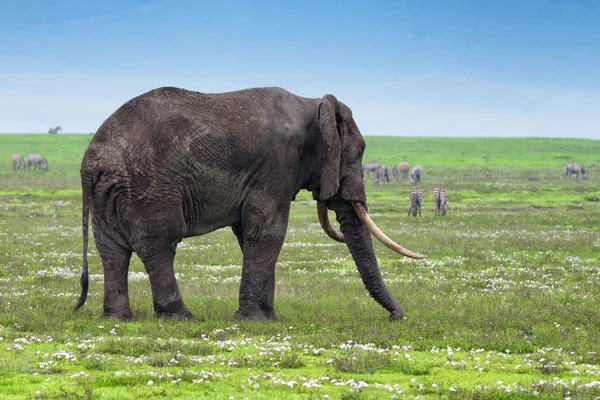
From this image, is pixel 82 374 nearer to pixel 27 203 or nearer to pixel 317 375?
pixel 317 375

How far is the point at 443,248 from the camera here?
94.4 feet

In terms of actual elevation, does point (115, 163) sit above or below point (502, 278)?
above

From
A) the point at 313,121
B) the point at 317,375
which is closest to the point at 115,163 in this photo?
the point at 313,121

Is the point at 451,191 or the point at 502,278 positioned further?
the point at 451,191

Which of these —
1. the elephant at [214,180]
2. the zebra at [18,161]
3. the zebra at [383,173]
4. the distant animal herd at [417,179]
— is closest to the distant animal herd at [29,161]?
the zebra at [18,161]

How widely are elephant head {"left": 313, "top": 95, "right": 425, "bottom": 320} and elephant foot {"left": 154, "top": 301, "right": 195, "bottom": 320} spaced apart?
11.0 ft

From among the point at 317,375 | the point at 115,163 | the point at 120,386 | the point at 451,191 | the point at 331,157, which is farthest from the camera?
the point at 451,191

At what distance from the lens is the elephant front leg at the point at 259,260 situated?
15.2 m

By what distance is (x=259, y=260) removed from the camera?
1534 cm

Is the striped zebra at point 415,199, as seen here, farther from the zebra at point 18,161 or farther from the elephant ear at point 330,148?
the zebra at point 18,161

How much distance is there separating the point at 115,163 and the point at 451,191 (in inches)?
2045

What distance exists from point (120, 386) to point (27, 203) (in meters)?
45.0

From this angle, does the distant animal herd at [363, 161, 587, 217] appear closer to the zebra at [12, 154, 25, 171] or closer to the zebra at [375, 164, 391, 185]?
the zebra at [375, 164, 391, 185]

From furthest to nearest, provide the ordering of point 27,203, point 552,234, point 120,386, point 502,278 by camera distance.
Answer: point 27,203
point 552,234
point 502,278
point 120,386
